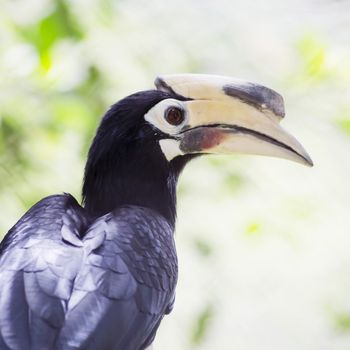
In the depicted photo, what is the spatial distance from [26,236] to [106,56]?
1.33m

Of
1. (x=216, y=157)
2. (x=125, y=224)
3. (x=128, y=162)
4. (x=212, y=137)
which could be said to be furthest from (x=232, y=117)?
(x=216, y=157)

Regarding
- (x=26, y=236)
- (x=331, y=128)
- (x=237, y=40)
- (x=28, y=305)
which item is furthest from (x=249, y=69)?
(x=28, y=305)

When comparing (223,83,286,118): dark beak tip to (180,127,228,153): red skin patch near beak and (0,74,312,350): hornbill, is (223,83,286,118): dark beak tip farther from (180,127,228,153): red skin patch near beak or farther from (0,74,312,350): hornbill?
(180,127,228,153): red skin patch near beak

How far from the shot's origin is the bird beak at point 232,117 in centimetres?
330

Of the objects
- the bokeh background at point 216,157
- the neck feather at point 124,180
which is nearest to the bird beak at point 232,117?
the neck feather at point 124,180

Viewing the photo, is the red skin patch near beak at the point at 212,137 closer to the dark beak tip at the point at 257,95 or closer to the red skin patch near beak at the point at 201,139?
the red skin patch near beak at the point at 201,139

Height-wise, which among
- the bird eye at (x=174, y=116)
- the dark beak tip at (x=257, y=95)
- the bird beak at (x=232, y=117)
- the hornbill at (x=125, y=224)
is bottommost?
the hornbill at (x=125, y=224)

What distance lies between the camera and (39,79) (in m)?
4.04

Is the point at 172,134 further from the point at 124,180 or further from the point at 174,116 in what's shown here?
the point at 124,180

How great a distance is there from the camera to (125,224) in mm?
3156

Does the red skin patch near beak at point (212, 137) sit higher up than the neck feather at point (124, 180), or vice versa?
the red skin patch near beak at point (212, 137)

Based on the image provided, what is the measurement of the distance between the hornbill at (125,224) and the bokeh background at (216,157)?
59 centimetres

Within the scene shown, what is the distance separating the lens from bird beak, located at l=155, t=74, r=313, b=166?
10.8ft

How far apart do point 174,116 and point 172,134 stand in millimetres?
60
